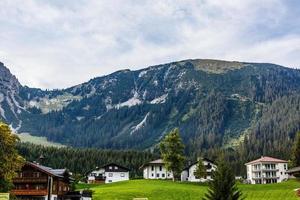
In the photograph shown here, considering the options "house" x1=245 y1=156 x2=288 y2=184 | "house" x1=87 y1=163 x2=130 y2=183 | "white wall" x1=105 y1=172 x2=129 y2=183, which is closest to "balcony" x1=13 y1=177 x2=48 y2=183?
"house" x1=87 y1=163 x2=130 y2=183

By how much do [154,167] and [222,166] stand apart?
128954mm

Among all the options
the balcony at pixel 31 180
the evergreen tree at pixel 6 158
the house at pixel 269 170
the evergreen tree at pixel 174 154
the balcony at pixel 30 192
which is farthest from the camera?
the house at pixel 269 170

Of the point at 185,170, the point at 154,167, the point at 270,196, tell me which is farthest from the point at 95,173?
the point at 270,196

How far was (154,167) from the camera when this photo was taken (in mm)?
176250

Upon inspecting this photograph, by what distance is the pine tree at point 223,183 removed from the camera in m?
48.2

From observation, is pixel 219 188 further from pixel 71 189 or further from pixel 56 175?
pixel 71 189

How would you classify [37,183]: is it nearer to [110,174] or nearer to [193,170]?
[193,170]

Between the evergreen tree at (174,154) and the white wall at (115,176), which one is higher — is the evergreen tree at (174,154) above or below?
above

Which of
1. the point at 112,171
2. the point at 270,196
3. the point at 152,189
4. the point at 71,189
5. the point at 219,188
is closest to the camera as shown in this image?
the point at 219,188

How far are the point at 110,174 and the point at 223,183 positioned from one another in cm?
14047

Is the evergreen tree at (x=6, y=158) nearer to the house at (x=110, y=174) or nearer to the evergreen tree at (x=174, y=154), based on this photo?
the evergreen tree at (x=174, y=154)

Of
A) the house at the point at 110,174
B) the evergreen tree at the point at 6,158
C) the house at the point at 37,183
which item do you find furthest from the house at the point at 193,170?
the evergreen tree at the point at 6,158

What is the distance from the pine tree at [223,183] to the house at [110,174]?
13759 centimetres

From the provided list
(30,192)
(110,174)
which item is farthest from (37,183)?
(110,174)
